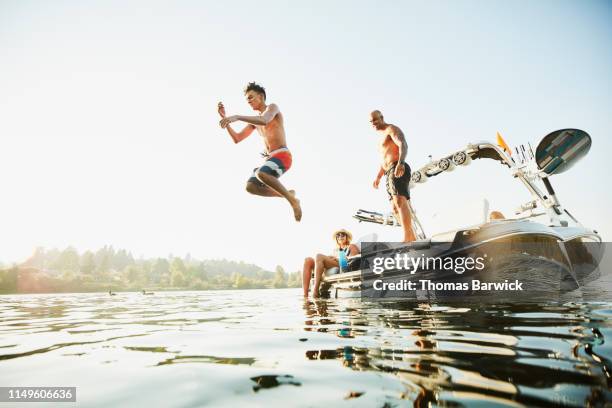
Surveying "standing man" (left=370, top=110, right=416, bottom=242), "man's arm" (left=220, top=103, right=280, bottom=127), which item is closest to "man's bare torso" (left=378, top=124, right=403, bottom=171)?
"standing man" (left=370, top=110, right=416, bottom=242)

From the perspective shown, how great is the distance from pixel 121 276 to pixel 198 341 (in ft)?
482

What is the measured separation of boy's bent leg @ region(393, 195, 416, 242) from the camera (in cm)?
681

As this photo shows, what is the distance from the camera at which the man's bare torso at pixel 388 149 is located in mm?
7316

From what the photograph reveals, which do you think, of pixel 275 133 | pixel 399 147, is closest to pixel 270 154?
pixel 275 133

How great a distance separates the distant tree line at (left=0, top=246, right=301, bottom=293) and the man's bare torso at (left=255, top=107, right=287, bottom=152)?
88374 millimetres

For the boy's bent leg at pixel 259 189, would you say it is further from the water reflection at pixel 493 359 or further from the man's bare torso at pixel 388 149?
the water reflection at pixel 493 359

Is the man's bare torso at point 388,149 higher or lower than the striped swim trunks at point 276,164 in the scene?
higher

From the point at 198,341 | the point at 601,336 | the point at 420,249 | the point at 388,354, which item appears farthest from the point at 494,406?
the point at 420,249

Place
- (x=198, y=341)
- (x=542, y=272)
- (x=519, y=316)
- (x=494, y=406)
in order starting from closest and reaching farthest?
(x=494, y=406) < (x=198, y=341) < (x=519, y=316) < (x=542, y=272)

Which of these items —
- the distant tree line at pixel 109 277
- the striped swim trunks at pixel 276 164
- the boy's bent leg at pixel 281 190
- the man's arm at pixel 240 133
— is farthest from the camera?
the distant tree line at pixel 109 277

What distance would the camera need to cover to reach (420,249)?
5.41 meters

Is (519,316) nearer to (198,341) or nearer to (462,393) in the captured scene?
(462,393)

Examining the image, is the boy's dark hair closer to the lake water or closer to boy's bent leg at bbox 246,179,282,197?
boy's bent leg at bbox 246,179,282,197

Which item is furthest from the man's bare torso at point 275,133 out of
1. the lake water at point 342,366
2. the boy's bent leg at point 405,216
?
the lake water at point 342,366
